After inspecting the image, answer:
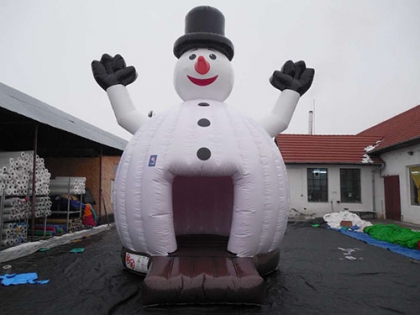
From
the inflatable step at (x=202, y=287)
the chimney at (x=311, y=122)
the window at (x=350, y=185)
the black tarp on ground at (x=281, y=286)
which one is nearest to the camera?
the inflatable step at (x=202, y=287)

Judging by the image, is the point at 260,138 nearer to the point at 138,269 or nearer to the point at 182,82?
the point at 182,82

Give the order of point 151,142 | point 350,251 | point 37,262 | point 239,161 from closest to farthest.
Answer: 1. point 239,161
2. point 151,142
3. point 37,262
4. point 350,251

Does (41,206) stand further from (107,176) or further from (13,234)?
(107,176)

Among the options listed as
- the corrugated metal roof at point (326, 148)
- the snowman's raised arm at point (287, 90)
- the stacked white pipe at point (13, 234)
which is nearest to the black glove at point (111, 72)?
the snowman's raised arm at point (287, 90)

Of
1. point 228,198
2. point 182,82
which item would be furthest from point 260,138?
point 228,198

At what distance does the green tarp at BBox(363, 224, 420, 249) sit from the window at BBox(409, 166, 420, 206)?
9.08 feet

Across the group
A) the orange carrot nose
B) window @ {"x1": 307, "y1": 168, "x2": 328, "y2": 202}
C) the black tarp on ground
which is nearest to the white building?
window @ {"x1": 307, "y1": 168, "x2": 328, "y2": 202}

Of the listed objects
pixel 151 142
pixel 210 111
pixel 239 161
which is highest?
pixel 210 111

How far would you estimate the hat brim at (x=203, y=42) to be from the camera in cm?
451

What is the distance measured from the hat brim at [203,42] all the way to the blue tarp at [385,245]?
4974 mm

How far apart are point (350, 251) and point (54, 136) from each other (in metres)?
8.66

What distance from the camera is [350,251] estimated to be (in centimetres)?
633

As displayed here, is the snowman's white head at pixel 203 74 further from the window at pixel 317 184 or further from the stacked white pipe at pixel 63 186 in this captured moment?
the window at pixel 317 184

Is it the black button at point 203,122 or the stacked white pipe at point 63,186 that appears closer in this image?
the black button at point 203,122
